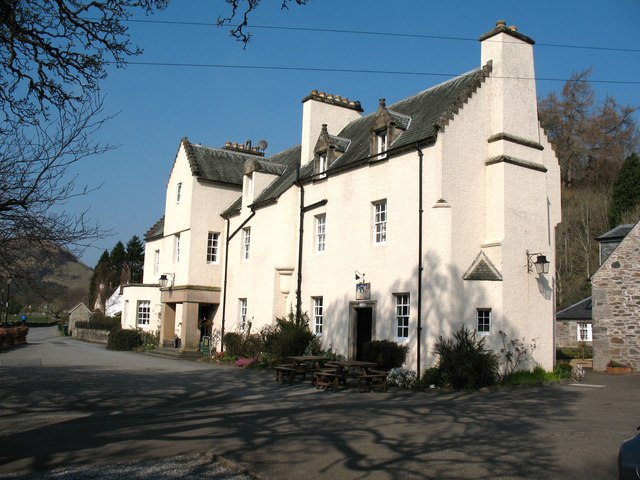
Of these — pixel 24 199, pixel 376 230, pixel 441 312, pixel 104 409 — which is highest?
pixel 376 230

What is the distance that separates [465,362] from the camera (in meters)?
16.9

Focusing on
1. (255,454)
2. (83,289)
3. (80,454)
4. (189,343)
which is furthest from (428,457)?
(83,289)

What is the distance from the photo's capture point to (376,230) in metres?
21.1

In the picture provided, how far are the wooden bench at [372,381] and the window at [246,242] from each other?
12.4 meters

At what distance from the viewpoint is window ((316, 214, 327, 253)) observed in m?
24.0

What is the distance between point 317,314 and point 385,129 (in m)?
7.61

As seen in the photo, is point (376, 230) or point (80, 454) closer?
point (80, 454)

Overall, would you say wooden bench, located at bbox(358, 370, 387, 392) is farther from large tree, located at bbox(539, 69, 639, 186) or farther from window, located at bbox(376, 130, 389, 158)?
large tree, located at bbox(539, 69, 639, 186)

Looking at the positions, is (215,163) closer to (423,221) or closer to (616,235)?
(423,221)

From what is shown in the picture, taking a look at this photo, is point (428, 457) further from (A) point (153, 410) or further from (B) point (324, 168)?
(B) point (324, 168)

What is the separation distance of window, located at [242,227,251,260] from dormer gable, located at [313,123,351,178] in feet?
18.3

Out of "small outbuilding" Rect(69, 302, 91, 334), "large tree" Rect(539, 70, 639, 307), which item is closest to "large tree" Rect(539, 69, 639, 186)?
"large tree" Rect(539, 70, 639, 307)

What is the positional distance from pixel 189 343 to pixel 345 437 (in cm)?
2077

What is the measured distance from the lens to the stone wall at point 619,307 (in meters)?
23.5
